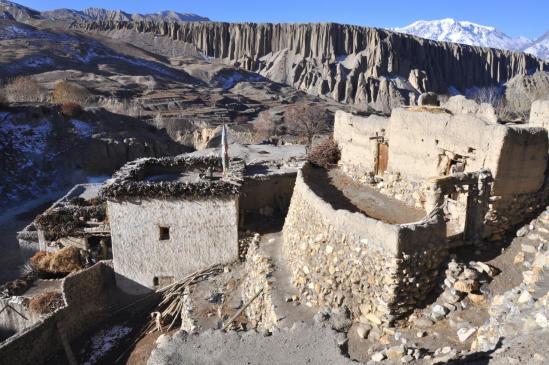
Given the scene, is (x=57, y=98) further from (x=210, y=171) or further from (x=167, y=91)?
(x=210, y=171)

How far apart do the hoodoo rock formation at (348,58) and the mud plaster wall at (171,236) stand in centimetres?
6903

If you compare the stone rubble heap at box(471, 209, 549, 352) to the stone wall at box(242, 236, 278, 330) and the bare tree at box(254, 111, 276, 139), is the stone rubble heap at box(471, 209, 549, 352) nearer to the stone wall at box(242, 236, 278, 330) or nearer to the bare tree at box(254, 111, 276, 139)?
the stone wall at box(242, 236, 278, 330)

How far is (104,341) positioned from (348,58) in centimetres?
9134

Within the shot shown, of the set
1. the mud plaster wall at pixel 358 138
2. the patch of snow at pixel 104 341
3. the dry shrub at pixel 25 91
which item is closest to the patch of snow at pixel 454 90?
the dry shrub at pixel 25 91

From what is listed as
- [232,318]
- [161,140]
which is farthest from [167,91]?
[232,318]

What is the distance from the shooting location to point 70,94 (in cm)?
4603

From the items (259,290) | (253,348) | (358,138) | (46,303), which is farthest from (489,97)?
(253,348)

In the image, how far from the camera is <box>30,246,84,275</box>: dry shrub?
15227 millimetres

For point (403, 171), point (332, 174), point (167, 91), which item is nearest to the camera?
point (403, 171)

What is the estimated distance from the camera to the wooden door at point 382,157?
1362 cm

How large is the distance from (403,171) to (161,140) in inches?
1113


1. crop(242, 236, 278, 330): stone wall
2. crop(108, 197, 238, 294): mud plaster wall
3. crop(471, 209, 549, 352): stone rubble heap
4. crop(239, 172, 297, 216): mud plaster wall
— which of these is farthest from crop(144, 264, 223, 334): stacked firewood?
crop(471, 209, 549, 352): stone rubble heap

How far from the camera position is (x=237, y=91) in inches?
3056

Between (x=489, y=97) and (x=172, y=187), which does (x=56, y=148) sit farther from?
(x=489, y=97)
